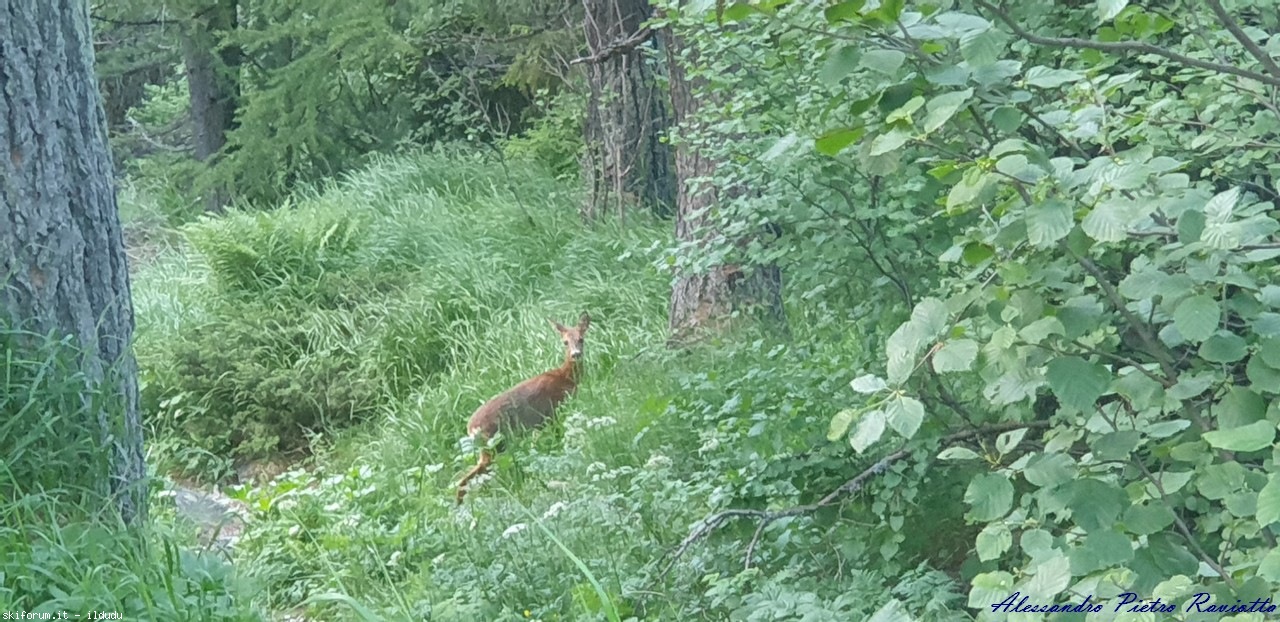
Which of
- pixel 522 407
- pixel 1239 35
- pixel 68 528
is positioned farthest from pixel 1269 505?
pixel 522 407

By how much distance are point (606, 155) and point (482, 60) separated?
429 centimetres

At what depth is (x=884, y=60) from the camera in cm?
209

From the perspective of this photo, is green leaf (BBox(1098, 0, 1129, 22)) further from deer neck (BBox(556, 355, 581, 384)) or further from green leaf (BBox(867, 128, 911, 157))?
deer neck (BBox(556, 355, 581, 384))

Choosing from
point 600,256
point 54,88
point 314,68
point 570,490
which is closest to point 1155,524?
point 54,88

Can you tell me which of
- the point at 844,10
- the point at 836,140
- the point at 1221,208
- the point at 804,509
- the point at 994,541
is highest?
the point at 844,10

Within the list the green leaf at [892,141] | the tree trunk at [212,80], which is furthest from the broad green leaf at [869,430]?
the tree trunk at [212,80]

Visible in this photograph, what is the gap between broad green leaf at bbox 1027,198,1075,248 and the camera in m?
1.97

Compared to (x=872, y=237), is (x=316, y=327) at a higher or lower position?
lower

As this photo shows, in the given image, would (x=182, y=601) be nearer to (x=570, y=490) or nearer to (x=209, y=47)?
(x=570, y=490)

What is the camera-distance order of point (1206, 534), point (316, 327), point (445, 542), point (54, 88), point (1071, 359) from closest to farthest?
point (1071, 359), point (1206, 534), point (54, 88), point (445, 542), point (316, 327)

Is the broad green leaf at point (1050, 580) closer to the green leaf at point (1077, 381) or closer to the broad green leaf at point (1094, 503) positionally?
the broad green leaf at point (1094, 503)

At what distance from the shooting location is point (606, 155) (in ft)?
34.6

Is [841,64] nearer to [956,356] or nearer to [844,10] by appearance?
[844,10]

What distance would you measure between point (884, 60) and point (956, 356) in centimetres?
49
